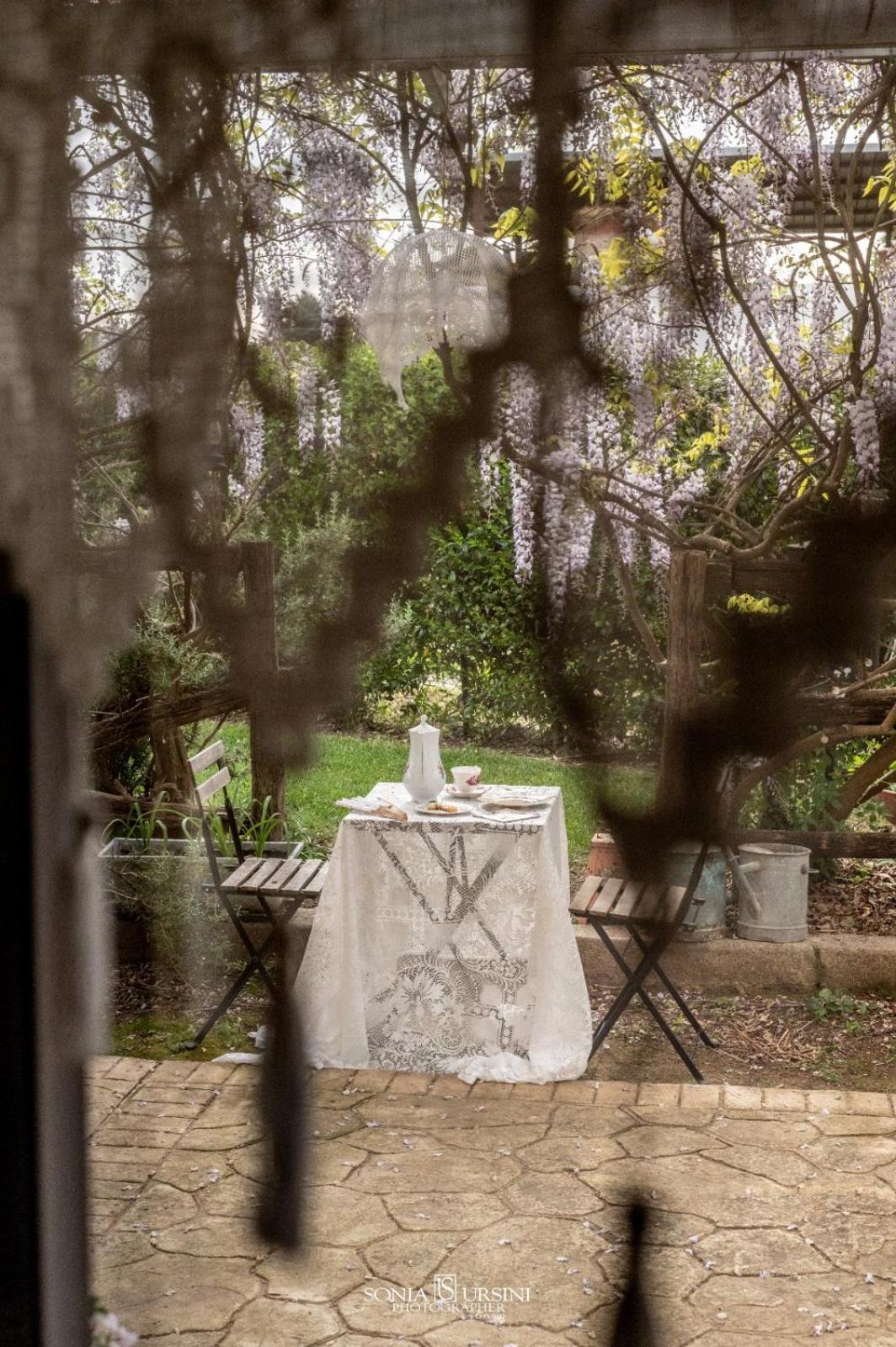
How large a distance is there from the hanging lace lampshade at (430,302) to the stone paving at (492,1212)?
0.27 meters

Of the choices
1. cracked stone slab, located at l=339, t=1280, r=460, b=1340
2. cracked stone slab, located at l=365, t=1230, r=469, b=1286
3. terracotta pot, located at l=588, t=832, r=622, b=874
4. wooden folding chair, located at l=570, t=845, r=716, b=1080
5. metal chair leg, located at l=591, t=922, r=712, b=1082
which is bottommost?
cracked stone slab, located at l=365, t=1230, r=469, b=1286

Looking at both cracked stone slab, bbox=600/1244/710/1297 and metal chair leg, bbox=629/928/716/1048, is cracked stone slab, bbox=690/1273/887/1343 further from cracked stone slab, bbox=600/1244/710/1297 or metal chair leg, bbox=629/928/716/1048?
cracked stone slab, bbox=600/1244/710/1297

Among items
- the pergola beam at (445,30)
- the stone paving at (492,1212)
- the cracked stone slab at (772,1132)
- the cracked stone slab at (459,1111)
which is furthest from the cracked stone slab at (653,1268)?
the cracked stone slab at (459,1111)

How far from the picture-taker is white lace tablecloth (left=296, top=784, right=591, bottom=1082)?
274cm

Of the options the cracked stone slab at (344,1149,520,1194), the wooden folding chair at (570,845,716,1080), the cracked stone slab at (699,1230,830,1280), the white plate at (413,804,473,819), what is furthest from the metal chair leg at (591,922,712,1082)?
the white plate at (413,804,473,819)

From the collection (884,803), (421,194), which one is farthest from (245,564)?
(884,803)

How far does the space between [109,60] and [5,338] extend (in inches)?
4.0

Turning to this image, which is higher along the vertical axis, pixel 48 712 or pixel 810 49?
pixel 810 49

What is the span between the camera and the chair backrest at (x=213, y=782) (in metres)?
0.50

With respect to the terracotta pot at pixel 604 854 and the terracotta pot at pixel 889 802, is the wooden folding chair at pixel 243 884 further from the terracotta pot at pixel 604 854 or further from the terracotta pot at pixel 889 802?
the terracotta pot at pixel 889 802

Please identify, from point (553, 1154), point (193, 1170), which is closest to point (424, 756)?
point (193, 1170)

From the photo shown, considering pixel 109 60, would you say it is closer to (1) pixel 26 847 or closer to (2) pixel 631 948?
(1) pixel 26 847

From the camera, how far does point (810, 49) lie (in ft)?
1.36

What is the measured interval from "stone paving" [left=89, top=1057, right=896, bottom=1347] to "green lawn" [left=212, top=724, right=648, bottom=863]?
0.36ft
